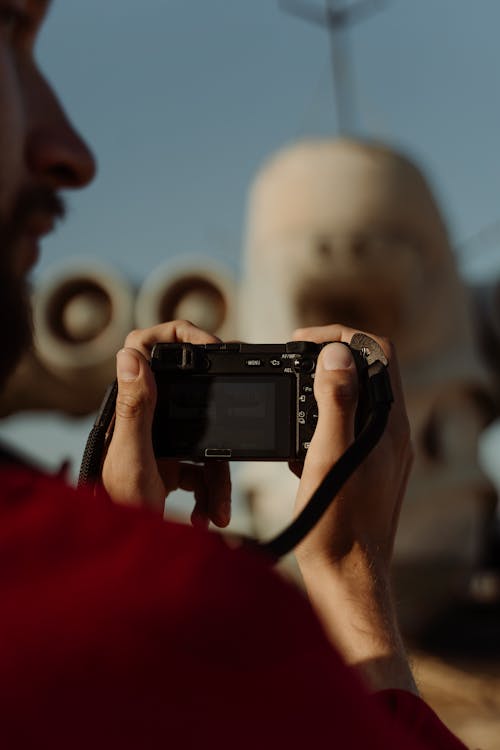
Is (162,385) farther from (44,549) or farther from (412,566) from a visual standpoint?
(412,566)

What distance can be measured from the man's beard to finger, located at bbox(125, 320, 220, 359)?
6.7 inches

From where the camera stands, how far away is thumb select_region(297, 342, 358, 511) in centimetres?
71

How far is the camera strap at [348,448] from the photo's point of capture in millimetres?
581

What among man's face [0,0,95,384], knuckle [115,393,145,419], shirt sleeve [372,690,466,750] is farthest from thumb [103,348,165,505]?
shirt sleeve [372,690,466,750]

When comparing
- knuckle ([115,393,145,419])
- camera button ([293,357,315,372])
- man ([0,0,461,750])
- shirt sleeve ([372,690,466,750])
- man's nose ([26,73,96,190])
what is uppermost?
man's nose ([26,73,96,190])

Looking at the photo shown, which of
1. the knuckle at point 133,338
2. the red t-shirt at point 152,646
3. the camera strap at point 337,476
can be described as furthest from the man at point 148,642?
the knuckle at point 133,338

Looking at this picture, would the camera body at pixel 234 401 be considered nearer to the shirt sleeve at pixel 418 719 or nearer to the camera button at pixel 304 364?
the camera button at pixel 304 364

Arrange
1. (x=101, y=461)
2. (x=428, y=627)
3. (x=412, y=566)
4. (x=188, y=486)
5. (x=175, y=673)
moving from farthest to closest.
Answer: (x=428, y=627) < (x=412, y=566) < (x=188, y=486) < (x=101, y=461) < (x=175, y=673)

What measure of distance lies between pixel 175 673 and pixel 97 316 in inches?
202

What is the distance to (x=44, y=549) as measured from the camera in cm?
42

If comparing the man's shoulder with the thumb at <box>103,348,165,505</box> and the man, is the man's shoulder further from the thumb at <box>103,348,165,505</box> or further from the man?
the thumb at <box>103,348,165,505</box>

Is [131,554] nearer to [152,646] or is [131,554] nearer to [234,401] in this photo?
[152,646]

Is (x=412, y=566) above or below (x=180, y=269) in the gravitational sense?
below

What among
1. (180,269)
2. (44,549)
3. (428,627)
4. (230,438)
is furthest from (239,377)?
(180,269)
